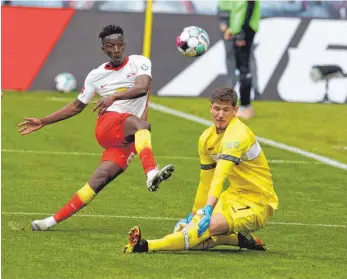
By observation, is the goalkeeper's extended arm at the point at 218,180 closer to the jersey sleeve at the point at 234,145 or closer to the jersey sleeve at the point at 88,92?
the jersey sleeve at the point at 234,145

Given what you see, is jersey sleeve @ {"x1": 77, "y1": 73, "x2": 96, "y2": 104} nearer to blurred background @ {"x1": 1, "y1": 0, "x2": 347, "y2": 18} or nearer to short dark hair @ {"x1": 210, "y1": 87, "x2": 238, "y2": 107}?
short dark hair @ {"x1": 210, "y1": 87, "x2": 238, "y2": 107}

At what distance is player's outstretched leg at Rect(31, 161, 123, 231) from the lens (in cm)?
1216

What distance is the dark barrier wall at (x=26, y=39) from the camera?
958 inches

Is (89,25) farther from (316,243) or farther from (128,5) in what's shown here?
(316,243)

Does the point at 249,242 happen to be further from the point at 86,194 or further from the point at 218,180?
the point at 86,194

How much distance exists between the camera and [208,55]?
24.4 m

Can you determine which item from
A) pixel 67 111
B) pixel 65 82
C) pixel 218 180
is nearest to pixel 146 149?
pixel 67 111

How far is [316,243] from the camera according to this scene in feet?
39.0

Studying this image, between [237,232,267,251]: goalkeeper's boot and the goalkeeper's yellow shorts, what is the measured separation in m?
0.11

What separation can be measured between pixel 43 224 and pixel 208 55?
12609 millimetres

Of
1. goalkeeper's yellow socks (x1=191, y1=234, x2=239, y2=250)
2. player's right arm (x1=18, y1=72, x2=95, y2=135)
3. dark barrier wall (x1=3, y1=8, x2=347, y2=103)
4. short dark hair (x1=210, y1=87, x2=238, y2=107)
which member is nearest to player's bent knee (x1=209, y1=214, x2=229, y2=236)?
goalkeeper's yellow socks (x1=191, y1=234, x2=239, y2=250)

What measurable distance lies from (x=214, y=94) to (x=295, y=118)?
470 inches

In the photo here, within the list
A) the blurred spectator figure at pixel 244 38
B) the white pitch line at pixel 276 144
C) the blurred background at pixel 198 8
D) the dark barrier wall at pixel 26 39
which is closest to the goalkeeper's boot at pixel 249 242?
the white pitch line at pixel 276 144

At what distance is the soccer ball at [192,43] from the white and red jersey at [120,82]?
193 centimetres
